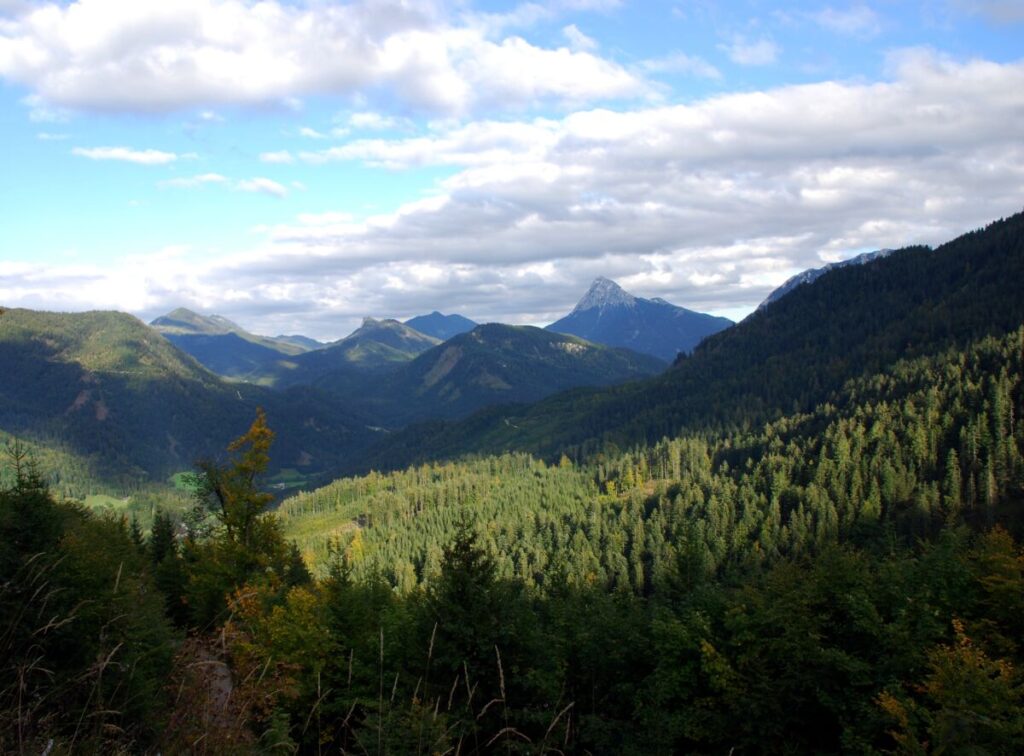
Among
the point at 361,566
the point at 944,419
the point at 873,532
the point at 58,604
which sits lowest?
the point at 361,566

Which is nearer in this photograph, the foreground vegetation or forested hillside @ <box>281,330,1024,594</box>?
the foreground vegetation

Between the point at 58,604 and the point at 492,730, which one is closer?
the point at 58,604

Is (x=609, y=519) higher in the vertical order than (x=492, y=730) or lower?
lower

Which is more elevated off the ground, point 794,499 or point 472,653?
point 472,653

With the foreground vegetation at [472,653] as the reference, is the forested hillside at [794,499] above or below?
below

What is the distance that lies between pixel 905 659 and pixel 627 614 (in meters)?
13.5

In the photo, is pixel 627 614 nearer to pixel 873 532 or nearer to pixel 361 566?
pixel 873 532

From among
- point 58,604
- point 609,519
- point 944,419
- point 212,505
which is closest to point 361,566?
point 609,519

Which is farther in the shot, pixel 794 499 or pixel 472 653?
pixel 794 499

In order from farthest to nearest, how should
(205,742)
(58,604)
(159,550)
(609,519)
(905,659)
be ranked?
(609,519), (159,550), (905,659), (58,604), (205,742)

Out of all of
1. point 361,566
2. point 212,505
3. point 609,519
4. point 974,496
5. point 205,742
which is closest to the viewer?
point 205,742

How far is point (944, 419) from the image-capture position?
15375 cm

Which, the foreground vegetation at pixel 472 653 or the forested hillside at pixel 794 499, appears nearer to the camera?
the foreground vegetation at pixel 472 653

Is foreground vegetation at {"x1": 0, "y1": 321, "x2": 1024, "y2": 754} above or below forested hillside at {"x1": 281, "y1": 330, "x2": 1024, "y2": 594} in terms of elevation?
above
